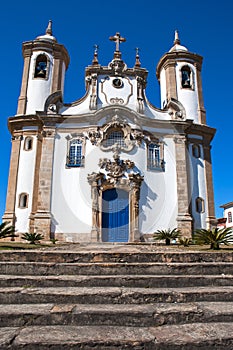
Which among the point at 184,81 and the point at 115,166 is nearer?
the point at 115,166

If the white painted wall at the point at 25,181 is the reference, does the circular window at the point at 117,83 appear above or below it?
above

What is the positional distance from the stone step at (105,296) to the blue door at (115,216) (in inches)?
478

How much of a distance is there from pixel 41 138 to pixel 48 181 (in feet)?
9.84

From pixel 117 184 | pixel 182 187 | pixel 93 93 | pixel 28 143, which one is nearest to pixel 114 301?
pixel 117 184

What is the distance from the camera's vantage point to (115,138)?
1714 centimetres

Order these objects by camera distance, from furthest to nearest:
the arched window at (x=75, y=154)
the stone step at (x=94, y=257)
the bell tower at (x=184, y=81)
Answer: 1. the bell tower at (x=184, y=81)
2. the arched window at (x=75, y=154)
3. the stone step at (x=94, y=257)

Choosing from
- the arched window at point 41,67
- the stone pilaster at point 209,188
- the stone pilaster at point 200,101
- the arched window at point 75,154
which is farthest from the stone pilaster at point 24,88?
the stone pilaster at point 209,188

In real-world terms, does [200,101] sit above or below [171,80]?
below

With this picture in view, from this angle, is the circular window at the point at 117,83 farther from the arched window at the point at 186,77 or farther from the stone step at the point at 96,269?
the stone step at the point at 96,269

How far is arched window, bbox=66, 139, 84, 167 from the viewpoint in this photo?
16578 millimetres

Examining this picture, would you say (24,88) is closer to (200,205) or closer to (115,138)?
(115,138)

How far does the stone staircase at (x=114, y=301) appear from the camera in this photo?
2684 millimetres

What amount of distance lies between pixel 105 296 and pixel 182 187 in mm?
13698

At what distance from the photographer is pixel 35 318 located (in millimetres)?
3107
